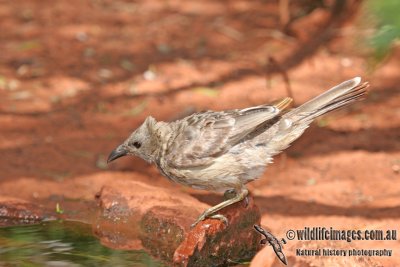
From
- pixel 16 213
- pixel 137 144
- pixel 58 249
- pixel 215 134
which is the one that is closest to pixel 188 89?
pixel 137 144

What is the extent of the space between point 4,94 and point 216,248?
14.7ft

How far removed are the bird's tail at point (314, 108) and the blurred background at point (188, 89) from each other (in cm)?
91

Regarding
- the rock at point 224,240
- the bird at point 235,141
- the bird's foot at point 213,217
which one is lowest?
the rock at point 224,240

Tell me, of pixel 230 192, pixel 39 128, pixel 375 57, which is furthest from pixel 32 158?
pixel 375 57

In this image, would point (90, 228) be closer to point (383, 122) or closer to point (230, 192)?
point (230, 192)

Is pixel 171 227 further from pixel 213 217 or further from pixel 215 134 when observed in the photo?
pixel 215 134

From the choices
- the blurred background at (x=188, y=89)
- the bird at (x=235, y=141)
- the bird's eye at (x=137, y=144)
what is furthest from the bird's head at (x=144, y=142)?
the blurred background at (x=188, y=89)

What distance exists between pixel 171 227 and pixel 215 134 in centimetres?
74

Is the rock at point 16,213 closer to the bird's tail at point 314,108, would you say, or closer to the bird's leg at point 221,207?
the bird's leg at point 221,207

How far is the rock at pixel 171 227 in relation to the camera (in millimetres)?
4949

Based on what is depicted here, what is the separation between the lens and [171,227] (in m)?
5.39

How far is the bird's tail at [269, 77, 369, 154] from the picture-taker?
506 cm

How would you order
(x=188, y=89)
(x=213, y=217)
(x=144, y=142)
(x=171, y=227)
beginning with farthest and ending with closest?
(x=188, y=89), (x=144, y=142), (x=171, y=227), (x=213, y=217)

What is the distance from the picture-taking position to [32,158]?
7398 millimetres
